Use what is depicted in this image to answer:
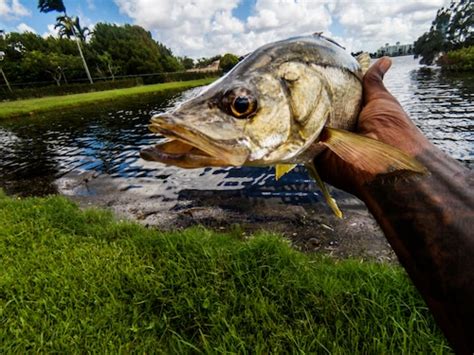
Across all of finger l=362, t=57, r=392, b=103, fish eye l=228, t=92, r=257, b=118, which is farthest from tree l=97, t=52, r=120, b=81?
fish eye l=228, t=92, r=257, b=118

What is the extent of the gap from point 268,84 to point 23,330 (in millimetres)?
3732

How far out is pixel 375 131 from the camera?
2246 millimetres

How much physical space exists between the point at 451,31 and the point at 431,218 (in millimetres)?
98174

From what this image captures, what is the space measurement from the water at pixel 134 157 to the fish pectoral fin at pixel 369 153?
642cm

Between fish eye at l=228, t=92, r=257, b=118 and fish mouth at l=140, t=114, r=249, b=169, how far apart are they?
0.19m

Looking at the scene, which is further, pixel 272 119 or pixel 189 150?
pixel 272 119

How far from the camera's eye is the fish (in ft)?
5.48

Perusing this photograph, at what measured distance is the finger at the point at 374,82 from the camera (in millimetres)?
2531

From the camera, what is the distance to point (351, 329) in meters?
3.25

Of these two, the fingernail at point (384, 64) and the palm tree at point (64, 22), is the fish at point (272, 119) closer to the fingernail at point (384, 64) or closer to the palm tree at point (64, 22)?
the fingernail at point (384, 64)

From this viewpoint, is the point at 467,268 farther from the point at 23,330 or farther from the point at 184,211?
the point at 184,211

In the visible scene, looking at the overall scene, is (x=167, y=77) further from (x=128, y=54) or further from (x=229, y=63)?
(x=229, y=63)

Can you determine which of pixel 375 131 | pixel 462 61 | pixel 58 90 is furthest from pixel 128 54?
pixel 375 131

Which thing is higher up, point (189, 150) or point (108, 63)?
point (108, 63)
